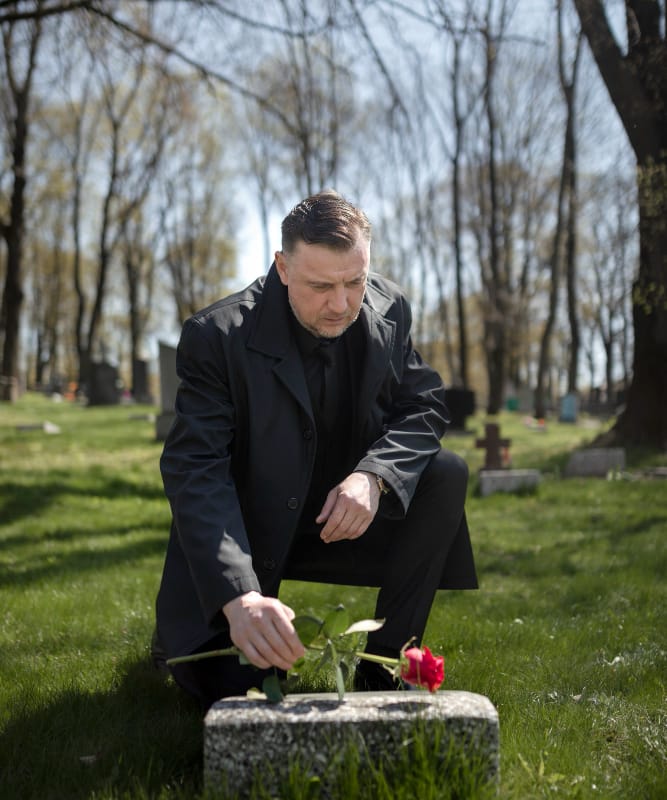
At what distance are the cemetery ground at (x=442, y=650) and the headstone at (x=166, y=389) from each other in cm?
504

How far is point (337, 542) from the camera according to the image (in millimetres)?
3156

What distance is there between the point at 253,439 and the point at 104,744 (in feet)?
3.50

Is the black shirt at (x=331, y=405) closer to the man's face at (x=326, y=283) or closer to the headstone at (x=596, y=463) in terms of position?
the man's face at (x=326, y=283)

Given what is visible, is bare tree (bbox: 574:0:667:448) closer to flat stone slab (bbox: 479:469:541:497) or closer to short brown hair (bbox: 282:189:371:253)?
flat stone slab (bbox: 479:469:541:497)

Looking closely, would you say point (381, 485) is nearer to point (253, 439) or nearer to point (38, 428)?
point (253, 439)

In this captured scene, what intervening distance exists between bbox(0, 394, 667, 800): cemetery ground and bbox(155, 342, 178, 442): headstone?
199 inches

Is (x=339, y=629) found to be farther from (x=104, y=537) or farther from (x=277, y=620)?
(x=104, y=537)

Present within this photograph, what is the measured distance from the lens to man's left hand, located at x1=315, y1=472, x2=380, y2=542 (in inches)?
104

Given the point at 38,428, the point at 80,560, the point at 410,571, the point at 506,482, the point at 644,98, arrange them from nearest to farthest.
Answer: the point at 410,571 → the point at 80,560 → the point at 506,482 → the point at 644,98 → the point at 38,428

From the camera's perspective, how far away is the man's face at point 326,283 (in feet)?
8.92

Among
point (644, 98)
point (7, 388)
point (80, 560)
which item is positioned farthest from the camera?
point (7, 388)

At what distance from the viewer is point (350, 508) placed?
264 centimetres

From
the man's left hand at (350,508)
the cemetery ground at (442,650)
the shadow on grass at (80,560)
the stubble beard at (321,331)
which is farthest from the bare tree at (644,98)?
the man's left hand at (350,508)

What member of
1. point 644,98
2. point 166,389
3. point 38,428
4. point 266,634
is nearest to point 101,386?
point 38,428
